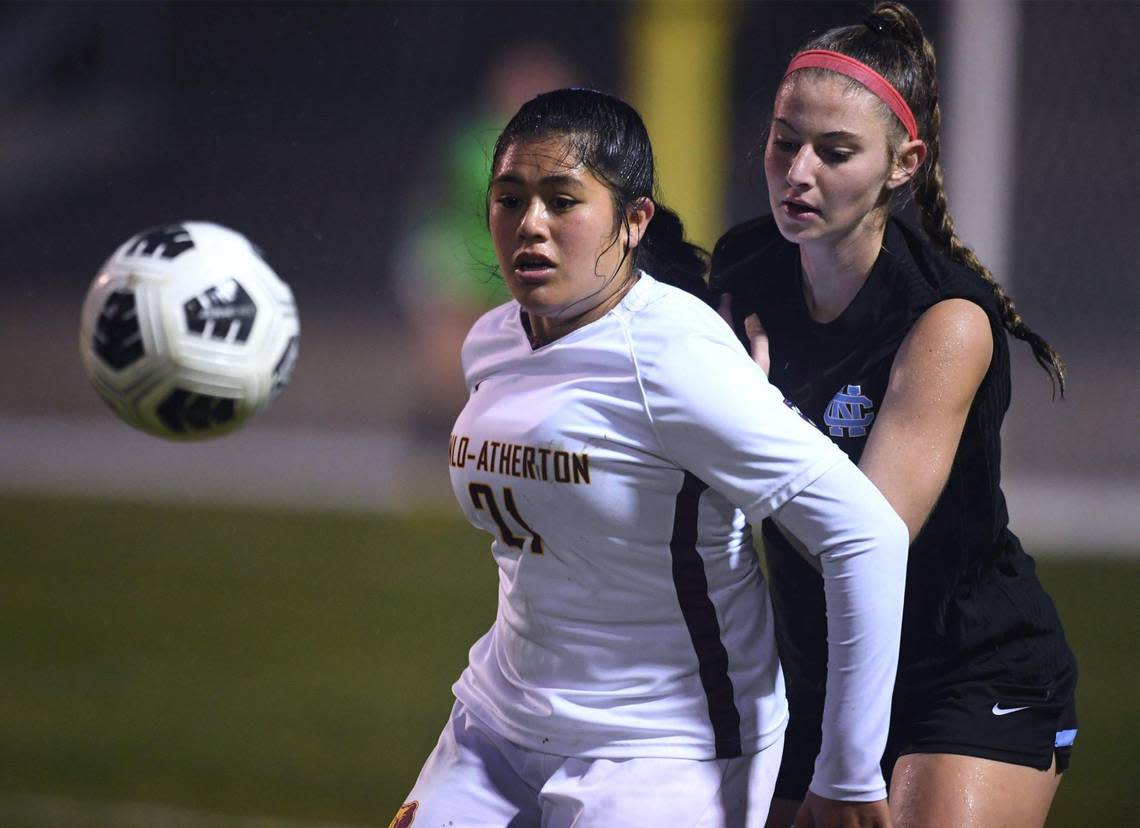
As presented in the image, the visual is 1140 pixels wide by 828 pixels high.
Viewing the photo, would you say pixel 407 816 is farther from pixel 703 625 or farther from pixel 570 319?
pixel 570 319

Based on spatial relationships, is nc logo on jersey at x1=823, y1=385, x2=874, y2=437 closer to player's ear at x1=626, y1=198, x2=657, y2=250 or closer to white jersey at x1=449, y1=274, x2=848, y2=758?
white jersey at x1=449, y1=274, x2=848, y2=758

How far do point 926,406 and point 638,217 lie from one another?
23.5 inches

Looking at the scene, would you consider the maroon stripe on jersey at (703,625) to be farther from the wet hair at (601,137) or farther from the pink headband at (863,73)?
the pink headband at (863,73)

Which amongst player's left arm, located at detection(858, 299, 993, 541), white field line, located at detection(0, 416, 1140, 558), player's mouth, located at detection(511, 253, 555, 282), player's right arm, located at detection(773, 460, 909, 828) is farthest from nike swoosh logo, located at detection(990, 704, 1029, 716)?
white field line, located at detection(0, 416, 1140, 558)

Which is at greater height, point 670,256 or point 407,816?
point 670,256

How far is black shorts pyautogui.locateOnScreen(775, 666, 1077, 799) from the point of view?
8.63 feet

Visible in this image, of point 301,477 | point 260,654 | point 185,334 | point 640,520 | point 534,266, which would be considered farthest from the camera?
point 301,477

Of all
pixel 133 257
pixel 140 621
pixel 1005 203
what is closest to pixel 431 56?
pixel 1005 203

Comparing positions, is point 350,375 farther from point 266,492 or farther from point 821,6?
point 821,6

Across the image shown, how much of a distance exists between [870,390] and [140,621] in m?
4.57

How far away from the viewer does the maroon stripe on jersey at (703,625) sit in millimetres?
2258

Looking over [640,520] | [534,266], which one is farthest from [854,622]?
[534,266]

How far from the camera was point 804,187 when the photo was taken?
261 centimetres

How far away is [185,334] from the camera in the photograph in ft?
8.63
